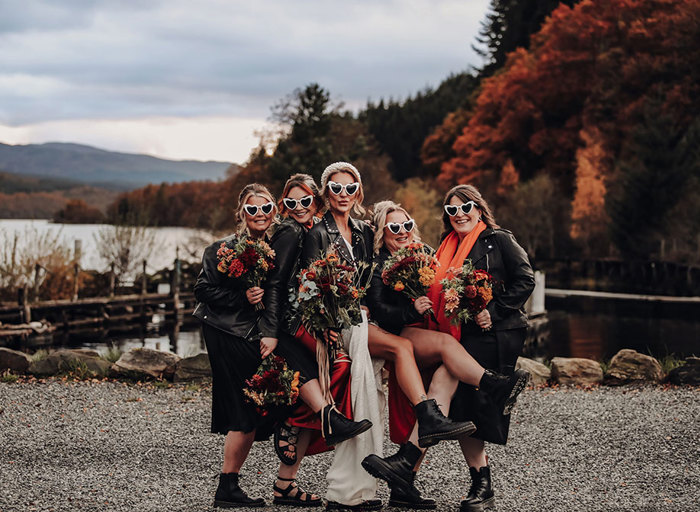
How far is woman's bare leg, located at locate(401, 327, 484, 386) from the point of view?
5.41 m

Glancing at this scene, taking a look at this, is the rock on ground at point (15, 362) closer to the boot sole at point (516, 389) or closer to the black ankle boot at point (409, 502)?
the black ankle boot at point (409, 502)

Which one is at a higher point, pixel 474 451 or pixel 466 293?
pixel 466 293

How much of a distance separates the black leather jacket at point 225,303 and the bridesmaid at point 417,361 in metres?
0.83

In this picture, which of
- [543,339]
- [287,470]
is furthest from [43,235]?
[287,470]

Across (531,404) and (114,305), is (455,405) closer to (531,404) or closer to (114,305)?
(531,404)

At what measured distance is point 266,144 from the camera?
47.4m

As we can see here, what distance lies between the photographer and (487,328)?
5559 mm

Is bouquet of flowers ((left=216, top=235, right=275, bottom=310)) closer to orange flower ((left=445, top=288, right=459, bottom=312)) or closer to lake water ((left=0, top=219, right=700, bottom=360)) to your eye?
orange flower ((left=445, top=288, right=459, bottom=312))

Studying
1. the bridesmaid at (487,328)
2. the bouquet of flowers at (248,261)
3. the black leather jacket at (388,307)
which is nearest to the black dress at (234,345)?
the bouquet of flowers at (248,261)

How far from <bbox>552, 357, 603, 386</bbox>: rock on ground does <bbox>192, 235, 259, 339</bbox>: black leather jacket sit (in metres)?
7.24

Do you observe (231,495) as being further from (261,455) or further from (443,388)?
(261,455)

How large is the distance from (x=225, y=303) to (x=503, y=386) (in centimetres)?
192

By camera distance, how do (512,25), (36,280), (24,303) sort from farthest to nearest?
1. (512,25)
2. (36,280)
3. (24,303)

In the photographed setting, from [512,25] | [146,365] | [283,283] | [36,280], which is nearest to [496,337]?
[283,283]
